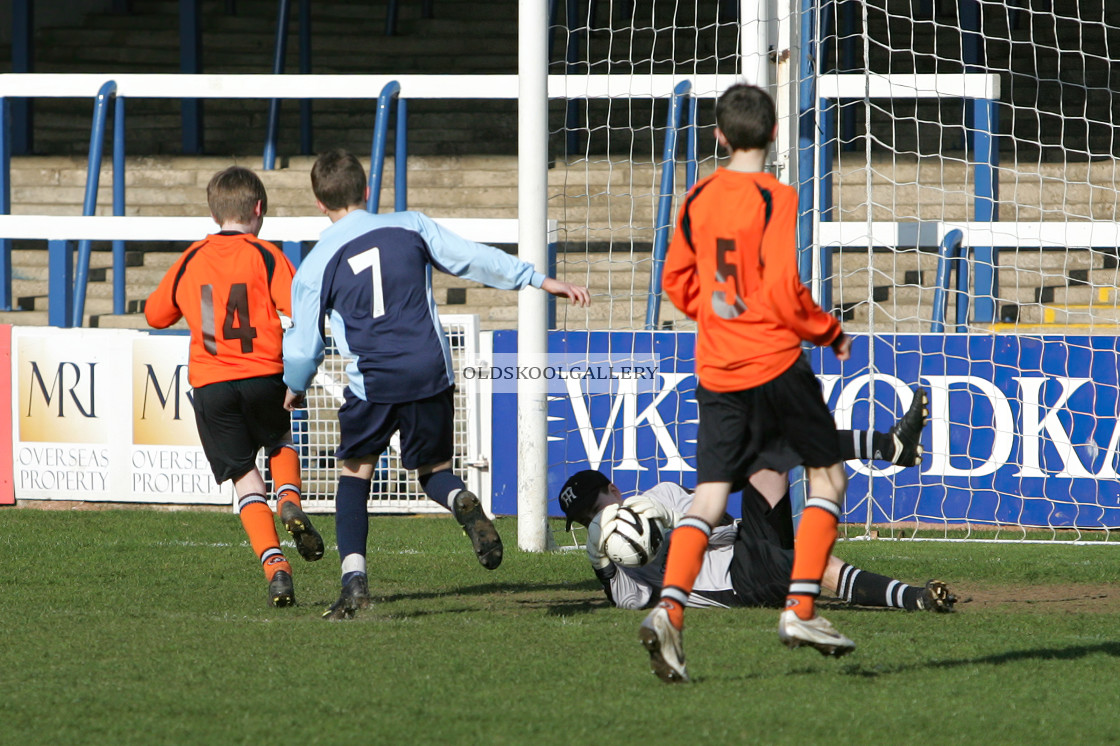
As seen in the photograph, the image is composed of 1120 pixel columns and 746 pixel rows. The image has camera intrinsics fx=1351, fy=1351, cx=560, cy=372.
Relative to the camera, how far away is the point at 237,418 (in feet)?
17.7

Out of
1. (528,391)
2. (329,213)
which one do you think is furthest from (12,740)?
(528,391)

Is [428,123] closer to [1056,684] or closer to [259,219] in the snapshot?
[259,219]

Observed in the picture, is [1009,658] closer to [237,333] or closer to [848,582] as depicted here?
[848,582]

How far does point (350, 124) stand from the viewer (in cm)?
1741

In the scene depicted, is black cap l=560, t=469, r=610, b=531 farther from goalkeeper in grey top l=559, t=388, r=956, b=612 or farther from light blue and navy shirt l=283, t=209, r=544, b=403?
light blue and navy shirt l=283, t=209, r=544, b=403

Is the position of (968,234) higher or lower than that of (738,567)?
higher

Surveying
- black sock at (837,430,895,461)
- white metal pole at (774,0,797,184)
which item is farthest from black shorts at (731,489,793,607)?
white metal pole at (774,0,797,184)

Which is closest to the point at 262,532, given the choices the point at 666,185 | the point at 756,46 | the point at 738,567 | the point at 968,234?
the point at 738,567

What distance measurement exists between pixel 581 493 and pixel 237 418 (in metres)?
1.41

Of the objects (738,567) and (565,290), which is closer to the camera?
(565,290)

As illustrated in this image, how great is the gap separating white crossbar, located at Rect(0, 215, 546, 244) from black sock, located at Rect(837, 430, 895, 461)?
4.38 meters

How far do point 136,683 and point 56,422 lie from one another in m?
5.50

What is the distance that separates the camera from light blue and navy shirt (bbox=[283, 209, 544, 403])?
4906mm

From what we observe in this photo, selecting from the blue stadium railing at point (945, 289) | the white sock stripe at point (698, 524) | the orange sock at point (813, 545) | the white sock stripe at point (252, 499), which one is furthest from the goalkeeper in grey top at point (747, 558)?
the blue stadium railing at point (945, 289)
